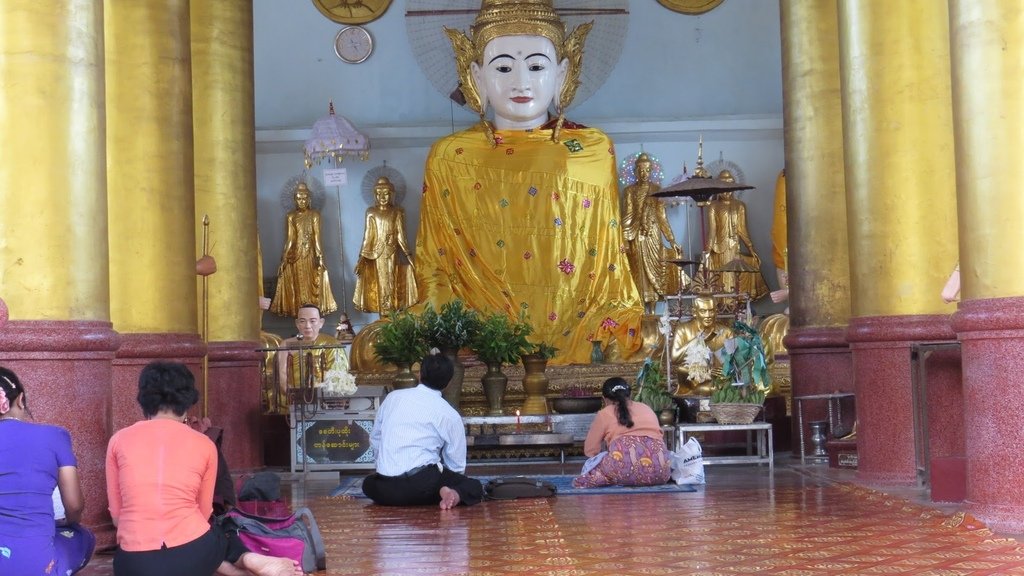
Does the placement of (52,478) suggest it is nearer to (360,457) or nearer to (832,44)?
(360,457)

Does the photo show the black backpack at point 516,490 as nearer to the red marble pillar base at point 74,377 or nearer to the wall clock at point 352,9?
the red marble pillar base at point 74,377

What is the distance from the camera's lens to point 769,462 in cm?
800

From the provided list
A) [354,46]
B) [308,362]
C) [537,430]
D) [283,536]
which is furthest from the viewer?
[354,46]

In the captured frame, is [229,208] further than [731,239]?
No

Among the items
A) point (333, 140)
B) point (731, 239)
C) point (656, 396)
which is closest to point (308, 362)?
point (656, 396)

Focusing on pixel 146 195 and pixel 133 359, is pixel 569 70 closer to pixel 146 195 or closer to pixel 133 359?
pixel 146 195

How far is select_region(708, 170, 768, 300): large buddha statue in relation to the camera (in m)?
12.0

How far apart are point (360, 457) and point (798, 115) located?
11.1 ft

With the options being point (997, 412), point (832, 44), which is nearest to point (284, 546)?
point (997, 412)

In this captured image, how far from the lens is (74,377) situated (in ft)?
16.0

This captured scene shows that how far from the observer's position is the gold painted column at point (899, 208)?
6820mm

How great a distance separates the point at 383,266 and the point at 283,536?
7.69 metres

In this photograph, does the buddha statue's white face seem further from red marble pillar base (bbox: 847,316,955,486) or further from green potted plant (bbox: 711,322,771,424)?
red marble pillar base (bbox: 847,316,955,486)

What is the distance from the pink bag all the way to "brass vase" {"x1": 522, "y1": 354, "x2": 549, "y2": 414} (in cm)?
440
